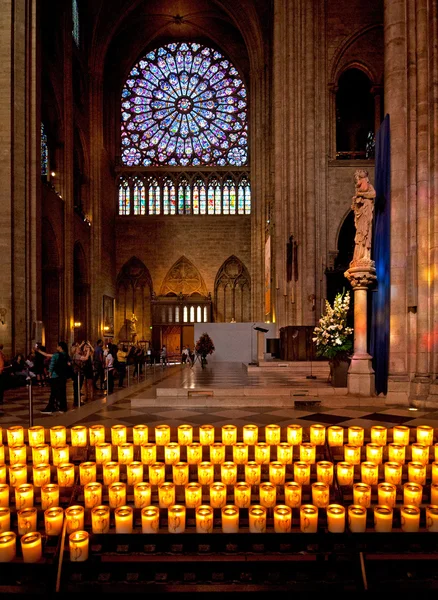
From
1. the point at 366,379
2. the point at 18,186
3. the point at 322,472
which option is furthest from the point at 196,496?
the point at 18,186

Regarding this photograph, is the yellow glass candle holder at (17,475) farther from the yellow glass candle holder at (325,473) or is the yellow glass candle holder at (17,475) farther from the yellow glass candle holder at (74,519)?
the yellow glass candle holder at (325,473)

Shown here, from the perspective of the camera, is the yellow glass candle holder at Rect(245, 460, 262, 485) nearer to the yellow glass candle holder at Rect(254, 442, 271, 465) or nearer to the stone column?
the yellow glass candle holder at Rect(254, 442, 271, 465)

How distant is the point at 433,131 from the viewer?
8.48 m

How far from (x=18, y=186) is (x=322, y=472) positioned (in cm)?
1533

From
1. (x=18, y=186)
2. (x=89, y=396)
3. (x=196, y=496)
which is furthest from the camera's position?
(x=18, y=186)

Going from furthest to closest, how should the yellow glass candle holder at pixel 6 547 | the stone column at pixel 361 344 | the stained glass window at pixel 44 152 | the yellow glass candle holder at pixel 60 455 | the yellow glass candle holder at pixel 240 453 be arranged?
the stained glass window at pixel 44 152
the stone column at pixel 361 344
the yellow glass candle holder at pixel 60 455
the yellow glass candle holder at pixel 240 453
the yellow glass candle holder at pixel 6 547

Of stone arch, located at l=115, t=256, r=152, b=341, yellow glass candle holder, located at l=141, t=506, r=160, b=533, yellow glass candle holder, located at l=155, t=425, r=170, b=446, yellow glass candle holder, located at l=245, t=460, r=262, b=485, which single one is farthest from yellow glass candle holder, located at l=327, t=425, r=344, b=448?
stone arch, located at l=115, t=256, r=152, b=341

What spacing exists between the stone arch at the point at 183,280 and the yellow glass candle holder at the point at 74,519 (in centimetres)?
3034

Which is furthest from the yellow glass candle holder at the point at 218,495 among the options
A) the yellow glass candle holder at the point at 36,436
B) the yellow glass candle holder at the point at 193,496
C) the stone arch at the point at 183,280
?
the stone arch at the point at 183,280

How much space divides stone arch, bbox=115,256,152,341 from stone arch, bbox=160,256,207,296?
1242mm

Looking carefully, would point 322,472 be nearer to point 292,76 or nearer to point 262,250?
point 292,76

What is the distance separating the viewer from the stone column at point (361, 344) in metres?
8.89

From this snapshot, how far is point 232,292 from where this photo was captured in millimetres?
33844

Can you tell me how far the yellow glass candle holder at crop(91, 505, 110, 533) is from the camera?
3596 mm
